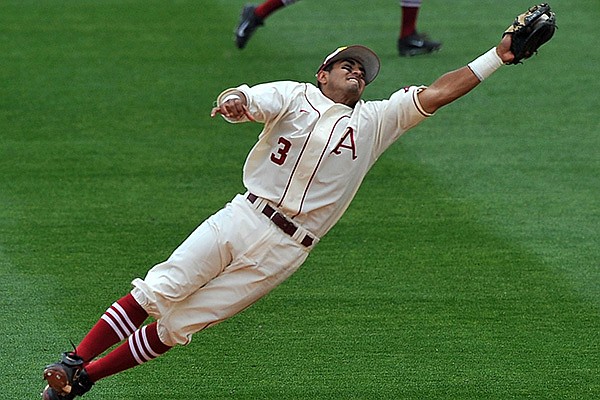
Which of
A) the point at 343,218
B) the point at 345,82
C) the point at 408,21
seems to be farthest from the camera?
the point at 408,21

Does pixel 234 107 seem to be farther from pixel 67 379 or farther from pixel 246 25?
pixel 246 25

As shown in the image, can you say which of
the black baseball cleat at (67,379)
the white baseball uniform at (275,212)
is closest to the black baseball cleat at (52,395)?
the black baseball cleat at (67,379)

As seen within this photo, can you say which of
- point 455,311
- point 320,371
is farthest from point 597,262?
point 320,371

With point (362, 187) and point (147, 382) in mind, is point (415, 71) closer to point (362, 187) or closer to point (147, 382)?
point (362, 187)

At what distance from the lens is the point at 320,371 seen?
5.20 meters

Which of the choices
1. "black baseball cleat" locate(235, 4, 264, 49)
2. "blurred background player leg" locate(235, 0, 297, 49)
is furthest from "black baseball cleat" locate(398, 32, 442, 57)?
"black baseball cleat" locate(235, 4, 264, 49)

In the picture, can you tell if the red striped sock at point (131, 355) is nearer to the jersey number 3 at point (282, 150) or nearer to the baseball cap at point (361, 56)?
the jersey number 3 at point (282, 150)

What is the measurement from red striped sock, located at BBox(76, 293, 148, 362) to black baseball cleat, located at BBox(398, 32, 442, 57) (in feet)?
19.9

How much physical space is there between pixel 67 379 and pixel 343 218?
292cm

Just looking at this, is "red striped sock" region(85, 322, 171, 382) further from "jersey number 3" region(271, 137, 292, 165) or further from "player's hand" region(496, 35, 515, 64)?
"player's hand" region(496, 35, 515, 64)

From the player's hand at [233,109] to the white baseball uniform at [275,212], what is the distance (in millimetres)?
191

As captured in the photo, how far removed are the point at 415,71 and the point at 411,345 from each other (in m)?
4.84

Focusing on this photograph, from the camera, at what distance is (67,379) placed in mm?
4652

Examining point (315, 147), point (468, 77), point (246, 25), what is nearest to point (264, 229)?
point (315, 147)
